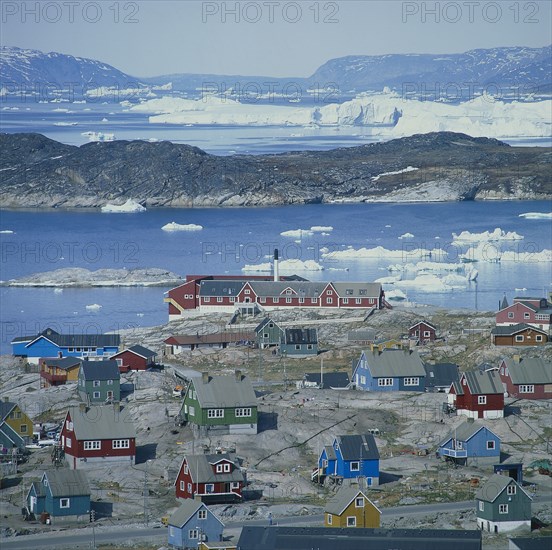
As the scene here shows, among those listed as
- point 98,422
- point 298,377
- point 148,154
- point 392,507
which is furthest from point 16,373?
point 148,154

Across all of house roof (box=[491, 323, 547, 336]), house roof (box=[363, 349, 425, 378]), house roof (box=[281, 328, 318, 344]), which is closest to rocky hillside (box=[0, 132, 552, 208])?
house roof (box=[281, 328, 318, 344])

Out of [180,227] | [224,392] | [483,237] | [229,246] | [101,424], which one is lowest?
[180,227]

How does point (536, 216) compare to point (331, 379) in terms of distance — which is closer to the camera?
point (331, 379)

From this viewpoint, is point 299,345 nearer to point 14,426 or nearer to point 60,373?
point 60,373

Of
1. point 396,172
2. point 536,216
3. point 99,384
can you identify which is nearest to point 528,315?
point 99,384

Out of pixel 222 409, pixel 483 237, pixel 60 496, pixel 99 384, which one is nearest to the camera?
pixel 60 496

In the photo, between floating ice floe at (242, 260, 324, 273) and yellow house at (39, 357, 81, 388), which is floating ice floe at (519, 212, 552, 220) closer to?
floating ice floe at (242, 260, 324, 273)

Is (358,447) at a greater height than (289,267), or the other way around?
(358,447)
